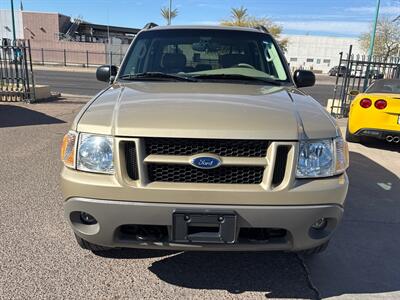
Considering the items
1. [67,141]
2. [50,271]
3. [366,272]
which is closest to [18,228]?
[50,271]

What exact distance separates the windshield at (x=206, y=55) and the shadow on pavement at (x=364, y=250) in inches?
65.2

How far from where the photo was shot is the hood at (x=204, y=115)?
2.50 meters

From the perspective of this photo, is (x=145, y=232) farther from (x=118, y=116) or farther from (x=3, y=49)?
(x=3, y=49)

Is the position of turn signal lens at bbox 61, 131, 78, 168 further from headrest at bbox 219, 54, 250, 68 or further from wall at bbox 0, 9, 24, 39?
wall at bbox 0, 9, 24, 39

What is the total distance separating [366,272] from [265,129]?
1.65 meters

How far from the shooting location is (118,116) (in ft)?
8.66

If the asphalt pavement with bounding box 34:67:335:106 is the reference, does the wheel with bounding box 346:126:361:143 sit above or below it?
above

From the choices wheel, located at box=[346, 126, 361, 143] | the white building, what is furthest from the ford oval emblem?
the white building

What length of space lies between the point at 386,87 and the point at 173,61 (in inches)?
211

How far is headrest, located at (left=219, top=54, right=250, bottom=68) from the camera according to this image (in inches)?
165

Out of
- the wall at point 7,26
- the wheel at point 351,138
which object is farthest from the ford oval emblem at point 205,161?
the wall at point 7,26

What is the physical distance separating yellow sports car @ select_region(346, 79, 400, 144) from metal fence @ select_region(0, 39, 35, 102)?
9180mm

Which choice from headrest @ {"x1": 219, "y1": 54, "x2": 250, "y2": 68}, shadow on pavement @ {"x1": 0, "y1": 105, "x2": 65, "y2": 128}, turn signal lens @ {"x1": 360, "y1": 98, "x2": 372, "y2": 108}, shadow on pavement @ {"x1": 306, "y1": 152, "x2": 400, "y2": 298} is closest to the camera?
shadow on pavement @ {"x1": 306, "y1": 152, "x2": 400, "y2": 298}

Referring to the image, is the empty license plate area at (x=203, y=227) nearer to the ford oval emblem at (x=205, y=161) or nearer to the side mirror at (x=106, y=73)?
the ford oval emblem at (x=205, y=161)
